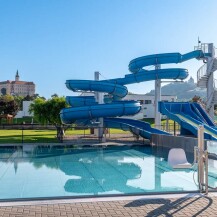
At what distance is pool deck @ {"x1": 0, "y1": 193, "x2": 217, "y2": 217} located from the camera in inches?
208

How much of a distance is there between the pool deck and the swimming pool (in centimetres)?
108

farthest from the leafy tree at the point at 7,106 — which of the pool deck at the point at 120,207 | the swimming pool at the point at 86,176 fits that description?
the pool deck at the point at 120,207

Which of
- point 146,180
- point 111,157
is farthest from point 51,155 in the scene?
point 146,180

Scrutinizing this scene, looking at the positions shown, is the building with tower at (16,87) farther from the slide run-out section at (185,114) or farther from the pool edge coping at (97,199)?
the pool edge coping at (97,199)

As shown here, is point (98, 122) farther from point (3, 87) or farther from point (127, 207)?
point (3, 87)

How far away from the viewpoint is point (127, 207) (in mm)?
5664

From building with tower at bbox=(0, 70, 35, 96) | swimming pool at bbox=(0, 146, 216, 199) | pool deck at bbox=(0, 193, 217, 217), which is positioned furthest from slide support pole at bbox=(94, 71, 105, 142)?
building with tower at bbox=(0, 70, 35, 96)

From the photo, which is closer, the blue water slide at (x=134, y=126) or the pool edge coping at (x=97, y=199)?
the pool edge coping at (x=97, y=199)

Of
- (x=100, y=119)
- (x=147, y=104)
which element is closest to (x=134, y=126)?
(x=100, y=119)

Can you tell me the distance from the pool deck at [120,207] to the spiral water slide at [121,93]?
47.8ft

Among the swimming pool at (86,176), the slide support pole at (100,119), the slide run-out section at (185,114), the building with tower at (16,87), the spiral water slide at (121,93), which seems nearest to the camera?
the swimming pool at (86,176)

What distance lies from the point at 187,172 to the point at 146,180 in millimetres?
2000

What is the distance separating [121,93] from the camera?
2325 centimetres

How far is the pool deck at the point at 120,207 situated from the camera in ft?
17.3
